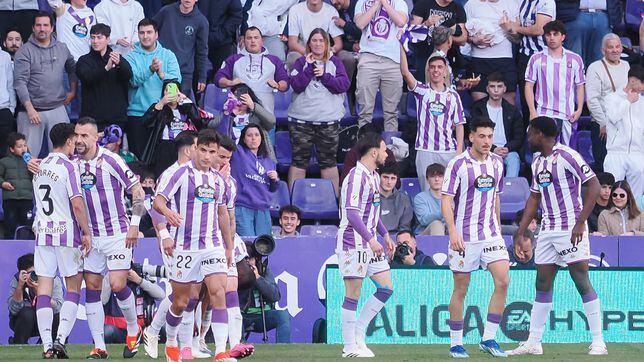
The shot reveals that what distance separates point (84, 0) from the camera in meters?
20.3

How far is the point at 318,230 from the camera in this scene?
1911 centimetres

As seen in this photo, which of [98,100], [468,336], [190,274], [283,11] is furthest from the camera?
[283,11]

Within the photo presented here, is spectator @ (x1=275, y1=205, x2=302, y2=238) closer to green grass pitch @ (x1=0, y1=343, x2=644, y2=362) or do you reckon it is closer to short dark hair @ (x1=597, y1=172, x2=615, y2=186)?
green grass pitch @ (x1=0, y1=343, x2=644, y2=362)

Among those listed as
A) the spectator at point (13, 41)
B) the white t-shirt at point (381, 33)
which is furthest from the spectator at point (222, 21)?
the spectator at point (13, 41)

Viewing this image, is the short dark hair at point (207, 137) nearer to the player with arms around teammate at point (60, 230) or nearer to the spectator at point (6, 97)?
the player with arms around teammate at point (60, 230)

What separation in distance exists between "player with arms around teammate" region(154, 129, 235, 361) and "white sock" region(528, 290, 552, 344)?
3304 millimetres

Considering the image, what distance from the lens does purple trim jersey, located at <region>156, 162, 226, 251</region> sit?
1339 cm

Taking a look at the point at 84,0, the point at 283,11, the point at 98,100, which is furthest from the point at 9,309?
the point at 283,11

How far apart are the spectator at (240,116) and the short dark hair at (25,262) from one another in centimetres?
336

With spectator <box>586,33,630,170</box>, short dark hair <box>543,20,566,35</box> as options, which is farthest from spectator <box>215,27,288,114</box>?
spectator <box>586,33,630,170</box>

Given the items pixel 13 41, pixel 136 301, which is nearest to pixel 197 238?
pixel 136 301

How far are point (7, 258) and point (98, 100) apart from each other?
287 cm

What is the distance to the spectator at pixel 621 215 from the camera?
18.4 m

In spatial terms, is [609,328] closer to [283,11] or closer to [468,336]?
[468,336]
